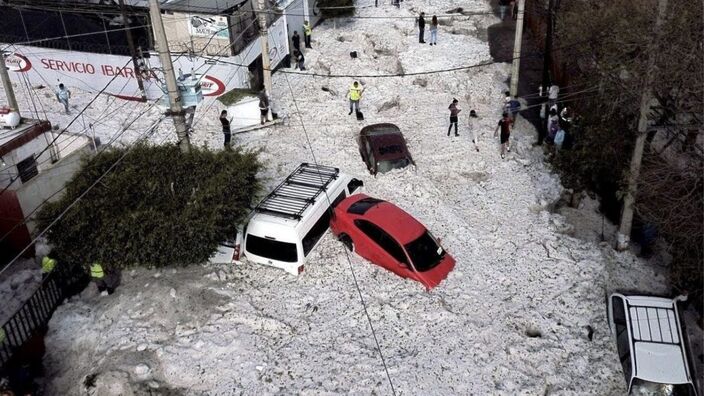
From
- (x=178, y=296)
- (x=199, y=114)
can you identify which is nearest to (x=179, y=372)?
(x=178, y=296)

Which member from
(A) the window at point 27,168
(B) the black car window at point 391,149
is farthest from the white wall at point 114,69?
(B) the black car window at point 391,149

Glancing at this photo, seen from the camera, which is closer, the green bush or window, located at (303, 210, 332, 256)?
the green bush

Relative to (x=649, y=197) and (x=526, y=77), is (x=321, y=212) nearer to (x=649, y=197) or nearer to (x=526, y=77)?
(x=649, y=197)

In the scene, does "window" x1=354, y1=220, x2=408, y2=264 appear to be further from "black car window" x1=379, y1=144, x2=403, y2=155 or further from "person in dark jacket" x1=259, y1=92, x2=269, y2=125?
"person in dark jacket" x1=259, y1=92, x2=269, y2=125

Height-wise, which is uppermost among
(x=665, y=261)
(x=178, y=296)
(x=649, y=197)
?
(x=649, y=197)

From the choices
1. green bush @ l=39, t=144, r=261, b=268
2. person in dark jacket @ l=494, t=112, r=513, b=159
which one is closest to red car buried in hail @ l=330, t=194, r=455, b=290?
green bush @ l=39, t=144, r=261, b=268

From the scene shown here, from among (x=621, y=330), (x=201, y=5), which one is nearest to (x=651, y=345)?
(x=621, y=330)

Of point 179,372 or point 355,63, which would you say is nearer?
point 179,372
